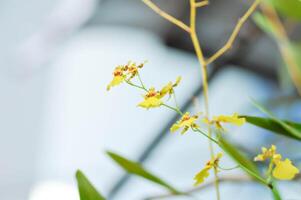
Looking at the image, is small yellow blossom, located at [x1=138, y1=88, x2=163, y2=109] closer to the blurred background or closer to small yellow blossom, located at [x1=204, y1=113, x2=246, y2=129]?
small yellow blossom, located at [x1=204, y1=113, x2=246, y2=129]

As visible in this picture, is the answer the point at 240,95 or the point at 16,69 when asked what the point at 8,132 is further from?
the point at 240,95

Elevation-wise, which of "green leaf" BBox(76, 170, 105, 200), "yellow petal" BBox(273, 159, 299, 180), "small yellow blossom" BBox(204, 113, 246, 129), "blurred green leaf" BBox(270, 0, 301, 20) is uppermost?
"blurred green leaf" BBox(270, 0, 301, 20)

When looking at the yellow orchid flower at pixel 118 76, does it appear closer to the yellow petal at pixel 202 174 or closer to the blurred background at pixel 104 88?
the yellow petal at pixel 202 174

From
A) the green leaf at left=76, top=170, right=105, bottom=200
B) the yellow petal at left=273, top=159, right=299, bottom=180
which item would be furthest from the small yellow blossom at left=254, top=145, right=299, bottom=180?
the green leaf at left=76, top=170, right=105, bottom=200

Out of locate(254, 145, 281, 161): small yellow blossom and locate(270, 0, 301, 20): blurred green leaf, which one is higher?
locate(270, 0, 301, 20): blurred green leaf

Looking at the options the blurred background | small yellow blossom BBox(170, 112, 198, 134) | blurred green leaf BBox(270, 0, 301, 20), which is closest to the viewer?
small yellow blossom BBox(170, 112, 198, 134)

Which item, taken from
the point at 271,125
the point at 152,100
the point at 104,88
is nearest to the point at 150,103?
the point at 152,100

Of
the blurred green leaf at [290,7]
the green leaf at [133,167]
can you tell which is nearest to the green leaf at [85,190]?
the green leaf at [133,167]
